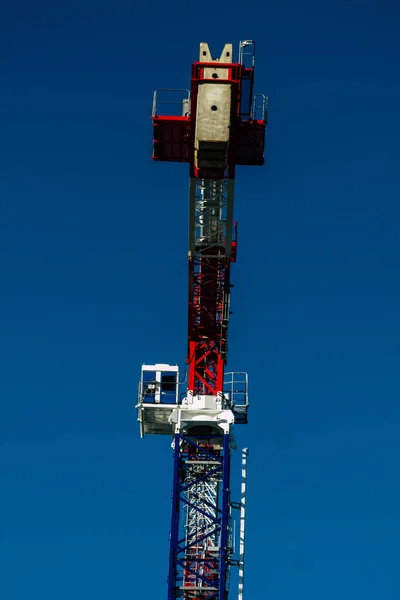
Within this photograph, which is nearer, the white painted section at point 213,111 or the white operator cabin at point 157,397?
the white painted section at point 213,111

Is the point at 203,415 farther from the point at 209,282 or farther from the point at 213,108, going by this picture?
the point at 213,108

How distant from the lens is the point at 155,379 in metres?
57.5

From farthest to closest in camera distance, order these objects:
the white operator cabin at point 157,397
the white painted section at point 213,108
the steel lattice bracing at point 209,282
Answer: the white operator cabin at point 157,397, the steel lattice bracing at point 209,282, the white painted section at point 213,108

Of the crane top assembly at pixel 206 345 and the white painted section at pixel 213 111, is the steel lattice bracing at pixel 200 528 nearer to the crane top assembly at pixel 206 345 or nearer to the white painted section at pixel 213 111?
the crane top assembly at pixel 206 345

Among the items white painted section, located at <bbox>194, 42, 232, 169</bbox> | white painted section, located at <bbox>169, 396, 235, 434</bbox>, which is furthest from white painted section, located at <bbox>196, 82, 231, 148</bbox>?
white painted section, located at <bbox>169, 396, 235, 434</bbox>

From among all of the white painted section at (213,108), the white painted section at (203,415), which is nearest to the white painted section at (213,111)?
the white painted section at (213,108)

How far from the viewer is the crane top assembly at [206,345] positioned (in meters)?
47.5

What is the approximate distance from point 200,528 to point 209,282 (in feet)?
39.2

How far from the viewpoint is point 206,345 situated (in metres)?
56.2

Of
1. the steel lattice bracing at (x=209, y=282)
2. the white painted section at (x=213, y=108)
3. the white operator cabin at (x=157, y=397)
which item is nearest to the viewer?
the white painted section at (x=213, y=108)

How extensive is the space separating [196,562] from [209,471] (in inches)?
176

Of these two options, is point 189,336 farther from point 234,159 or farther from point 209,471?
point 234,159

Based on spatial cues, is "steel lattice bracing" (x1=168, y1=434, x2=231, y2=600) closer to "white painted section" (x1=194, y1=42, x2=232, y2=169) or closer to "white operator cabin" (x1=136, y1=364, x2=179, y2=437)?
"white operator cabin" (x1=136, y1=364, x2=179, y2=437)

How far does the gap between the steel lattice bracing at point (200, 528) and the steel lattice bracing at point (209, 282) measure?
9.92 feet
